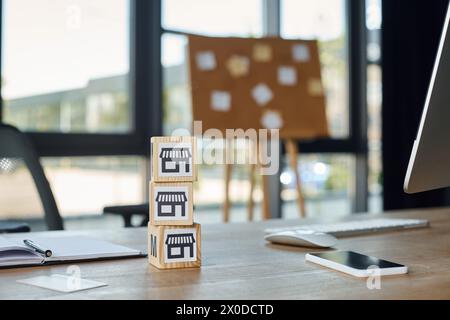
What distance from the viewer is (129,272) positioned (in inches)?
34.9

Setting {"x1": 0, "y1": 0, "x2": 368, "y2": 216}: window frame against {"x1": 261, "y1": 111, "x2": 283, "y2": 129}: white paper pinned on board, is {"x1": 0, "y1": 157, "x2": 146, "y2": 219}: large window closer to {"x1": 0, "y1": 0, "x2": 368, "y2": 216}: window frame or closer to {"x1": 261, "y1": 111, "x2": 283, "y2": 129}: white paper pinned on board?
{"x1": 0, "y1": 0, "x2": 368, "y2": 216}: window frame

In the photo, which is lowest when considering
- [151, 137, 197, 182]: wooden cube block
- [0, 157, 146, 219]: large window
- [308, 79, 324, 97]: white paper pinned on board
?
[0, 157, 146, 219]: large window

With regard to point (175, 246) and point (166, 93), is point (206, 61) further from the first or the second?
point (175, 246)

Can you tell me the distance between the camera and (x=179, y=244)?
0.90 metres

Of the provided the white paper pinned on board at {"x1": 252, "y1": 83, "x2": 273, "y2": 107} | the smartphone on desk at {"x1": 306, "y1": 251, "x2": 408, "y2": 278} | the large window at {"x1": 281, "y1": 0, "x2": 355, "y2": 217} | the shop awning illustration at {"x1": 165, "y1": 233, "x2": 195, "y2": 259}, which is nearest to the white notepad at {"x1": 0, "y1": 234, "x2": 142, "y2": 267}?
the shop awning illustration at {"x1": 165, "y1": 233, "x2": 195, "y2": 259}

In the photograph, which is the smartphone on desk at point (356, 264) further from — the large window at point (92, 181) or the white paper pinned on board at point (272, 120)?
the white paper pinned on board at point (272, 120)

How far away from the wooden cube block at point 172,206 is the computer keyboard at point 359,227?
41cm

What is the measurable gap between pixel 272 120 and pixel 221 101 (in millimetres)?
337

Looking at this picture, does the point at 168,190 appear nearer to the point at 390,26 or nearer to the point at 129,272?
the point at 129,272

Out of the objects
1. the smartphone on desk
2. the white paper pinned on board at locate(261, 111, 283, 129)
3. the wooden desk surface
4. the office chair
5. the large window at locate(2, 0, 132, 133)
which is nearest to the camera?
the wooden desk surface

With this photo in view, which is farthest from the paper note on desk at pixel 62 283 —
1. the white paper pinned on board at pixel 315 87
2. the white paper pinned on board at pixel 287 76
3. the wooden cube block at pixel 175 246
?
the white paper pinned on board at pixel 315 87

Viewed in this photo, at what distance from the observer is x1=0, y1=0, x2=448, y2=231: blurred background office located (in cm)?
287

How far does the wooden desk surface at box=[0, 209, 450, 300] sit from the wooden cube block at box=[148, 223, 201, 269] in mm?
20
